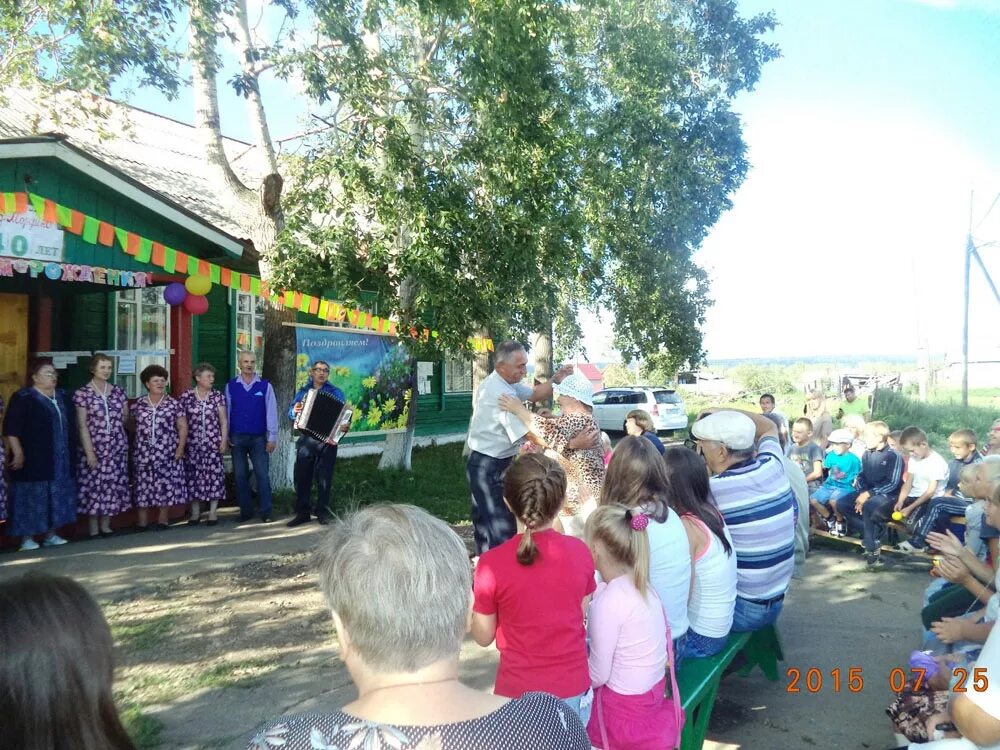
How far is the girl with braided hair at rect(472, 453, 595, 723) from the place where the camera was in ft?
8.68

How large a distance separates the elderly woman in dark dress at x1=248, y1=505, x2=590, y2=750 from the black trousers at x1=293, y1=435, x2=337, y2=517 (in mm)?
6844

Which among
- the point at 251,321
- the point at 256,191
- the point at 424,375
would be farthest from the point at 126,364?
the point at 424,375

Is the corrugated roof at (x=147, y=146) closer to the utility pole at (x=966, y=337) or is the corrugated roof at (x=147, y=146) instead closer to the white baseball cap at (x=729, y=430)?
the white baseball cap at (x=729, y=430)

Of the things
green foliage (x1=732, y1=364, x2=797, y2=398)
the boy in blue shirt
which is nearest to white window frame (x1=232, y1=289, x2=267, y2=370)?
the boy in blue shirt

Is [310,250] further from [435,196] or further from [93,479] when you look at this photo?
[93,479]

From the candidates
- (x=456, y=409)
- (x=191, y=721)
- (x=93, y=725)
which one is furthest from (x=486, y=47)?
(x=456, y=409)

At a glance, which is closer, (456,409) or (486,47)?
(486,47)

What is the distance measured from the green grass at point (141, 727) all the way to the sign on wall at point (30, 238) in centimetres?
464

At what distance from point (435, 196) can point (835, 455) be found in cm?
526

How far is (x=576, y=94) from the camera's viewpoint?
14.5m

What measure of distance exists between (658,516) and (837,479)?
5.63m

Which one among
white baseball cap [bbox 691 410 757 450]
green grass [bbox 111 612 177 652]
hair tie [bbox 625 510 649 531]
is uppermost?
white baseball cap [bbox 691 410 757 450]

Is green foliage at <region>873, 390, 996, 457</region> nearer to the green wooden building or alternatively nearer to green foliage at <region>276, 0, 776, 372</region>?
green foliage at <region>276, 0, 776, 372</region>

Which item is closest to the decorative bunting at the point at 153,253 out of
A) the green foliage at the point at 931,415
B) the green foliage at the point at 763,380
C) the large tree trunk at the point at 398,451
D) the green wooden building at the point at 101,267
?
the green wooden building at the point at 101,267
